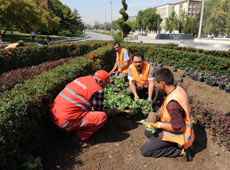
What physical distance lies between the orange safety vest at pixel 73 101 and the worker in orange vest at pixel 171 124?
3.70ft

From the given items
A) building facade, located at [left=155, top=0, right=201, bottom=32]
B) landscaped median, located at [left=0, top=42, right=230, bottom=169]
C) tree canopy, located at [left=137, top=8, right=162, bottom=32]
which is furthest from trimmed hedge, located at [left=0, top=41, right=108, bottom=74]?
building facade, located at [left=155, top=0, right=201, bottom=32]

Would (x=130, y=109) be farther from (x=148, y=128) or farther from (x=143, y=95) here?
(x=143, y=95)

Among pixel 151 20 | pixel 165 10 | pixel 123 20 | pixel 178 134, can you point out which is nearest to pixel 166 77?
pixel 178 134

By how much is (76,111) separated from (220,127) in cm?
287

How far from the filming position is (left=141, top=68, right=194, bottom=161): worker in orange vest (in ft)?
8.42

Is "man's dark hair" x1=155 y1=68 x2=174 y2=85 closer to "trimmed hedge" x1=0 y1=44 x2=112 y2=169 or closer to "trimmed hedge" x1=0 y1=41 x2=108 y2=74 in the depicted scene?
"trimmed hedge" x1=0 y1=44 x2=112 y2=169

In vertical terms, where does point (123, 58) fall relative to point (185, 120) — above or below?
above

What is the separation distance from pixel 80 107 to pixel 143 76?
2.43m

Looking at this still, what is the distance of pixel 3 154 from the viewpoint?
1.91m

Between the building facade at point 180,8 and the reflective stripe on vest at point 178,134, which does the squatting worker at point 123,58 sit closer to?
the reflective stripe on vest at point 178,134

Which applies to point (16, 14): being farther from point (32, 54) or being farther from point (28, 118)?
point (28, 118)

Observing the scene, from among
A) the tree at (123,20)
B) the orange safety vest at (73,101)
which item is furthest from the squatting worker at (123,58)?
the tree at (123,20)

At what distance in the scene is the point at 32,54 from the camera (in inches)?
331

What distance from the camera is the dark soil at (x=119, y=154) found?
9.20ft
